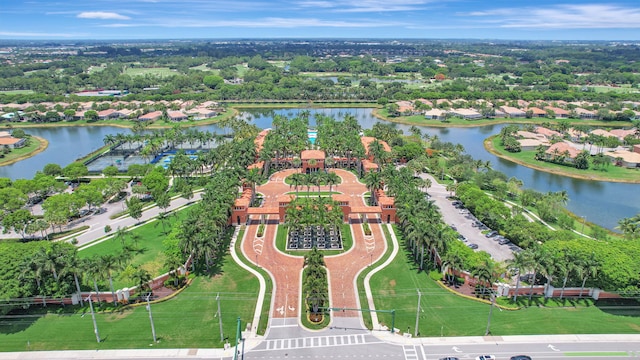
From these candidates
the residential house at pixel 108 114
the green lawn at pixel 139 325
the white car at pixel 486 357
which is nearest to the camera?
the white car at pixel 486 357

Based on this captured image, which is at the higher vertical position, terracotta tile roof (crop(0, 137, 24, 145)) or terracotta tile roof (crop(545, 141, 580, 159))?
terracotta tile roof (crop(545, 141, 580, 159))

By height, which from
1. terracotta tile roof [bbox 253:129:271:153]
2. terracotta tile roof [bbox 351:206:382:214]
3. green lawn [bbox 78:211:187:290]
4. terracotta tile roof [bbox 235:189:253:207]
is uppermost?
terracotta tile roof [bbox 253:129:271:153]

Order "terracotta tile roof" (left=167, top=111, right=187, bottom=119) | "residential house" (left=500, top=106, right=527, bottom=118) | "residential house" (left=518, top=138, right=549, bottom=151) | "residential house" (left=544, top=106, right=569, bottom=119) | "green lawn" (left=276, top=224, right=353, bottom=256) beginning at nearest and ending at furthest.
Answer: "green lawn" (left=276, top=224, right=353, bottom=256) < "residential house" (left=518, top=138, right=549, bottom=151) < "terracotta tile roof" (left=167, top=111, right=187, bottom=119) < "residential house" (left=544, top=106, right=569, bottom=119) < "residential house" (left=500, top=106, right=527, bottom=118)

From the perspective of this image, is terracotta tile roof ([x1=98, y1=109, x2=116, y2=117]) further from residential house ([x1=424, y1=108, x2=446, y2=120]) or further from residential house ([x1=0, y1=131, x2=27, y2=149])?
residential house ([x1=424, y1=108, x2=446, y2=120])

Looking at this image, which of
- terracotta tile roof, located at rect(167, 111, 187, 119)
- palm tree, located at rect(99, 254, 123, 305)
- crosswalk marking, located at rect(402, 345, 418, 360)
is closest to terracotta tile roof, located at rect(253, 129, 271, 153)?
terracotta tile roof, located at rect(167, 111, 187, 119)

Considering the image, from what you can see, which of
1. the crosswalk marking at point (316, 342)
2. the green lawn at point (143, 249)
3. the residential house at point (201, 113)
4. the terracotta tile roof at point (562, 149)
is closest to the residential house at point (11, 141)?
the residential house at point (201, 113)

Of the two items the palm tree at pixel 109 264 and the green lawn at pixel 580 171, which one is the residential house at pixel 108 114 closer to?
the palm tree at pixel 109 264
